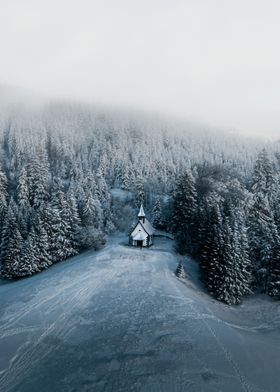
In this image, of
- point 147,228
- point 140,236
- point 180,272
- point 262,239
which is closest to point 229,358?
point 180,272

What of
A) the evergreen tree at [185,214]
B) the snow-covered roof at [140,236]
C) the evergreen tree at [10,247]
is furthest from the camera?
the snow-covered roof at [140,236]

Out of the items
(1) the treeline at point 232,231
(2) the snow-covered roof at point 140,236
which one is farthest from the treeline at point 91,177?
(2) the snow-covered roof at point 140,236

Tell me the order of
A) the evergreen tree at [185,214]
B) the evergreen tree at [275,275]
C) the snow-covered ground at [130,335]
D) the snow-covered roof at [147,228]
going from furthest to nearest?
the snow-covered roof at [147,228] < the evergreen tree at [185,214] < the evergreen tree at [275,275] < the snow-covered ground at [130,335]

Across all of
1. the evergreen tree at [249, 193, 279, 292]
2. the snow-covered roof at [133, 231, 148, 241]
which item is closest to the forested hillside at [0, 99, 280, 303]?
the evergreen tree at [249, 193, 279, 292]

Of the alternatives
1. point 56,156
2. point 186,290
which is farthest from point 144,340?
point 56,156

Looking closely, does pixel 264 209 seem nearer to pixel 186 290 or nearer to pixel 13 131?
pixel 186 290

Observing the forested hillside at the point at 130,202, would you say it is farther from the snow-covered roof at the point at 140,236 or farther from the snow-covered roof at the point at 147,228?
the snow-covered roof at the point at 140,236

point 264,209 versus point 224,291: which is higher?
point 264,209
